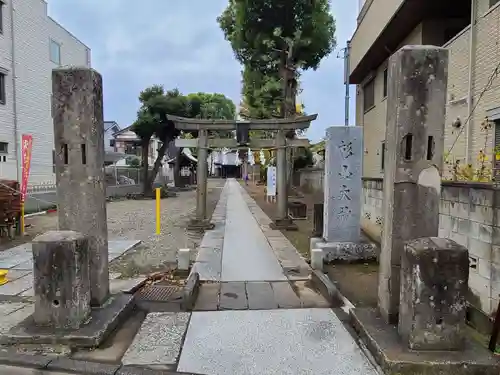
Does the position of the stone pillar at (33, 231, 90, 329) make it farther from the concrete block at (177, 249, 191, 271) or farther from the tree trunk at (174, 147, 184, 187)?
the tree trunk at (174, 147, 184, 187)

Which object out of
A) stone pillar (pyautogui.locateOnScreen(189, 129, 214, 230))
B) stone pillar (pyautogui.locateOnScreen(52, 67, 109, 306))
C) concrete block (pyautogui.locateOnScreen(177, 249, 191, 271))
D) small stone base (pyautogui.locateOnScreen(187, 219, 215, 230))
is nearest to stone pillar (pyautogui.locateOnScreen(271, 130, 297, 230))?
small stone base (pyautogui.locateOnScreen(187, 219, 215, 230))

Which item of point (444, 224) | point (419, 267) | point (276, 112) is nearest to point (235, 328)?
point (419, 267)

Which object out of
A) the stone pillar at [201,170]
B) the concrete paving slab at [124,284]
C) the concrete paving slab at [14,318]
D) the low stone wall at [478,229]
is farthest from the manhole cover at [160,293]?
the stone pillar at [201,170]

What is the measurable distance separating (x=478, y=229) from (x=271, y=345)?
296 centimetres

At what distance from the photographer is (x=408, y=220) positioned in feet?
13.8

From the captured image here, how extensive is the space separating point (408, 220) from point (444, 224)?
1.71 meters

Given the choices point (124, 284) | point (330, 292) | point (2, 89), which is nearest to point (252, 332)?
point (330, 292)

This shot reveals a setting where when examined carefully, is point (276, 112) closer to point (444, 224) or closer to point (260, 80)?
point (260, 80)

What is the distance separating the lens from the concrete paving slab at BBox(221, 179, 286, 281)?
6758 mm

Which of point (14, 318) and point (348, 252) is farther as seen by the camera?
point (348, 252)

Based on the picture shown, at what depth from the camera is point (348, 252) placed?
773cm

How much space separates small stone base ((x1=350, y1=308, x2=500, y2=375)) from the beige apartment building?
4273mm

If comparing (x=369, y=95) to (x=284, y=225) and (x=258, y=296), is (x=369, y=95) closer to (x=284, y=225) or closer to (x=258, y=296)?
(x=284, y=225)

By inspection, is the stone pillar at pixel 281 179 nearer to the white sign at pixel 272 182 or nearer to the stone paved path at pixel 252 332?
the stone paved path at pixel 252 332
